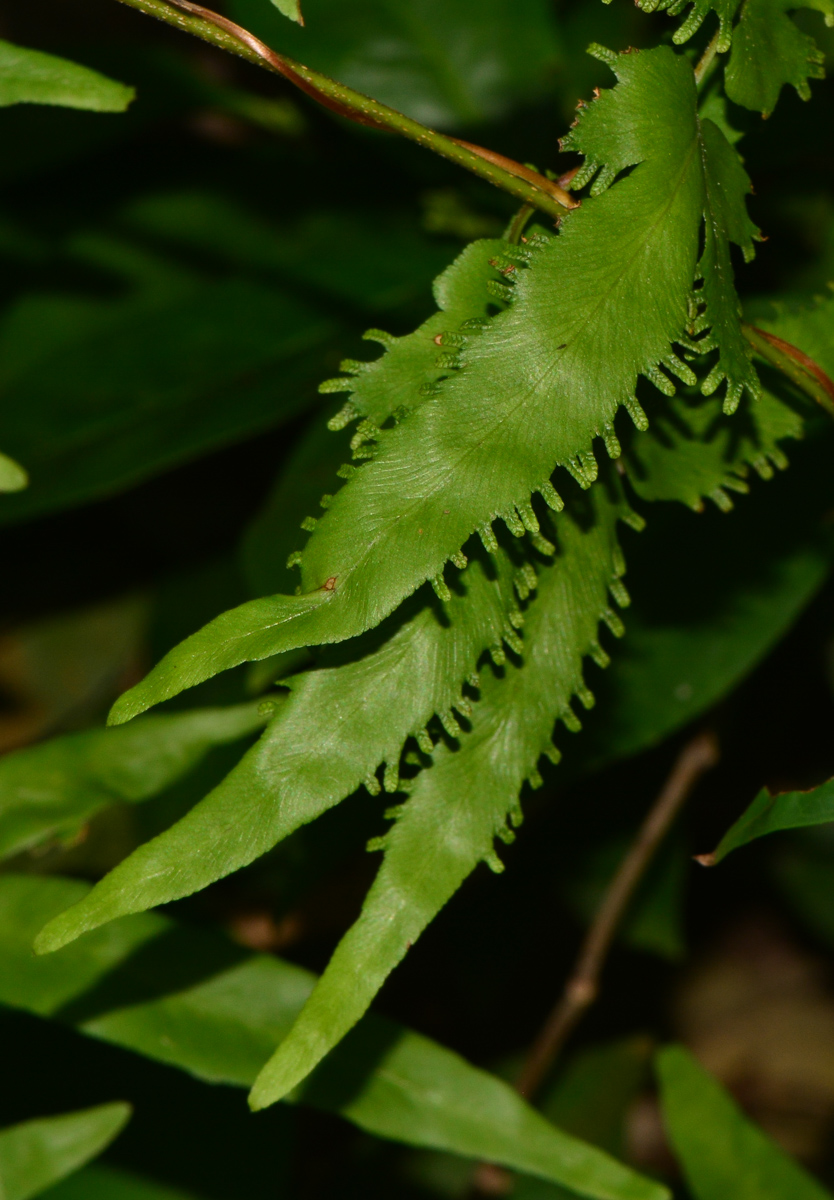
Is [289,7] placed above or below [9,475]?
above

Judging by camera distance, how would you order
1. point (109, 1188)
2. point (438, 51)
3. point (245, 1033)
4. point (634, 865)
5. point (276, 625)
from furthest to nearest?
1. point (438, 51)
2. point (634, 865)
3. point (109, 1188)
4. point (245, 1033)
5. point (276, 625)

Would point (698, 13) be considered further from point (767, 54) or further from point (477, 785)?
point (477, 785)

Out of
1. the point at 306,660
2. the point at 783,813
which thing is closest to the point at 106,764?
the point at 306,660

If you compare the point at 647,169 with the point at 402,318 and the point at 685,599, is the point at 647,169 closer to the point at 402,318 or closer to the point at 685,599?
the point at 685,599

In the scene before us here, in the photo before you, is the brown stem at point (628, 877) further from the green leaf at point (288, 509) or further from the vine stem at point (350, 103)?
the vine stem at point (350, 103)

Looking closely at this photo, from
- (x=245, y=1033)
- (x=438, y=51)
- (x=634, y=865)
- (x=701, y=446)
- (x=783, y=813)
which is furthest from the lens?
(x=438, y=51)

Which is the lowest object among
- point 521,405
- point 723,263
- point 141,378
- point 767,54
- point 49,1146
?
point 49,1146

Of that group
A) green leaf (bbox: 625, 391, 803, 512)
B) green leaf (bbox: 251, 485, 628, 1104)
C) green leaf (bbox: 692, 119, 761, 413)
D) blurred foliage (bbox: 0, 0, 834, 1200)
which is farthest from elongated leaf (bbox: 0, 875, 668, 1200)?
green leaf (bbox: 692, 119, 761, 413)
